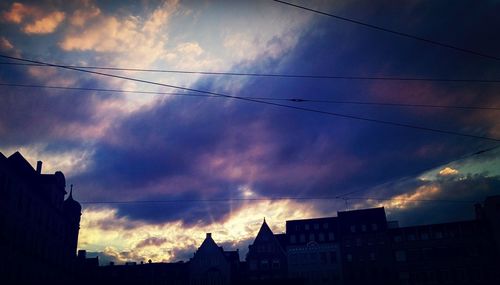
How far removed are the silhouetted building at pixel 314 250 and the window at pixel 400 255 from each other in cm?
1009

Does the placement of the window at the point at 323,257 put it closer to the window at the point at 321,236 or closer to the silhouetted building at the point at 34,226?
the window at the point at 321,236

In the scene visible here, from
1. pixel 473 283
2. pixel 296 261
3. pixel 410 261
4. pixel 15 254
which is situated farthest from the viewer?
pixel 296 261

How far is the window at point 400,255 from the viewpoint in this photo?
67.3 meters

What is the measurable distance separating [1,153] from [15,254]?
36.9ft

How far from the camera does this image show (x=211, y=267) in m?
69.9

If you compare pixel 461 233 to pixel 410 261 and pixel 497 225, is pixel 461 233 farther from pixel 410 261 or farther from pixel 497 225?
pixel 410 261

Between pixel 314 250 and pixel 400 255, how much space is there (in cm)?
1496

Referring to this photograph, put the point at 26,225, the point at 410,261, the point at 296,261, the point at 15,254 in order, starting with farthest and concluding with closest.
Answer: the point at 296,261, the point at 410,261, the point at 26,225, the point at 15,254

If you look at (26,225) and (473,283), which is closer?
(26,225)

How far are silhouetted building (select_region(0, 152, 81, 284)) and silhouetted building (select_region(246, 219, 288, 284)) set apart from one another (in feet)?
98.9

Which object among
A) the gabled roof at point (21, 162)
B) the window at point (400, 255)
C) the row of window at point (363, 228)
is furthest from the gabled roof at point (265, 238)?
the gabled roof at point (21, 162)

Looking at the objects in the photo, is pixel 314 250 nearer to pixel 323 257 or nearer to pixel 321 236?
pixel 323 257

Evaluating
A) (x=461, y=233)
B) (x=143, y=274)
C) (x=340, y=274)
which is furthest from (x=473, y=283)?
(x=143, y=274)

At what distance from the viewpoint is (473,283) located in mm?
61531
